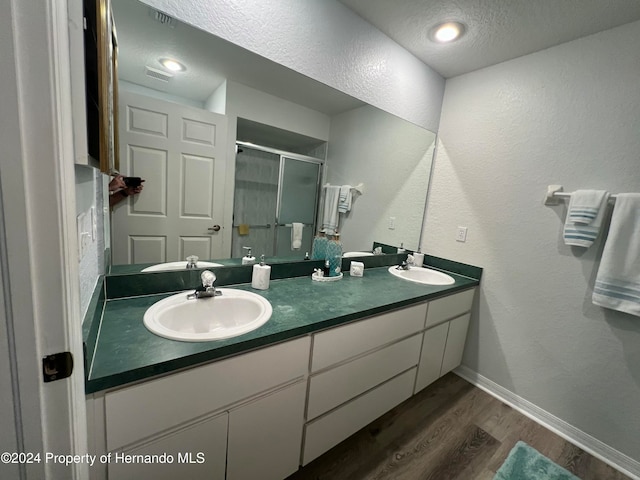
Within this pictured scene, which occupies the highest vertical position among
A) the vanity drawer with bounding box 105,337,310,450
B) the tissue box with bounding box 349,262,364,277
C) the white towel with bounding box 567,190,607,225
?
the white towel with bounding box 567,190,607,225

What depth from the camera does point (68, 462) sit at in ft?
1.80

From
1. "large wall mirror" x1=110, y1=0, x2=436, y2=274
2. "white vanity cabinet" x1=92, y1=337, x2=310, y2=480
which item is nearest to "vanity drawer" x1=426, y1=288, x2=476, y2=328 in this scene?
"large wall mirror" x1=110, y1=0, x2=436, y2=274

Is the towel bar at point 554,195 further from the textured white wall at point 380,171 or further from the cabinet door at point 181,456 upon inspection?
the cabinet door at point 181,456

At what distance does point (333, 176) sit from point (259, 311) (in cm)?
98

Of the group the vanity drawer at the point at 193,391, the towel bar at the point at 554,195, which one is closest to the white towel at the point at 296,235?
the vanity drawer at the point at 193,391

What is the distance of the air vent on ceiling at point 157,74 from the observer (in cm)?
103

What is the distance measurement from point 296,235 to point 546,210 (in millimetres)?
1542

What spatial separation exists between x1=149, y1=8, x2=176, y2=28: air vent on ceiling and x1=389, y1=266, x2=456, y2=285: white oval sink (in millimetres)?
1764

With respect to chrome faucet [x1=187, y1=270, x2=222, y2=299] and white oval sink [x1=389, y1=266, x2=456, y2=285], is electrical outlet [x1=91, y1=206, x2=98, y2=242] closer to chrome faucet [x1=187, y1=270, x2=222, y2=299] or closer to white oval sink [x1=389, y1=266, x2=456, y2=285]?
chrome faucet [x1=187, y1=270, x2=222, y2=299]

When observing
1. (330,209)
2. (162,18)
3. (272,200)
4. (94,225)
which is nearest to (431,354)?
(330,209)

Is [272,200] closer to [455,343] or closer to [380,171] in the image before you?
[380,171]

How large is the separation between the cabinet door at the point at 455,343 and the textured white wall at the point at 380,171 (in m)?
0.67

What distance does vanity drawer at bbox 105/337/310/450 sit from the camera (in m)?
0.70

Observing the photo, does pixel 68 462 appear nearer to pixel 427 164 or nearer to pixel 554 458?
pixel 554 458
